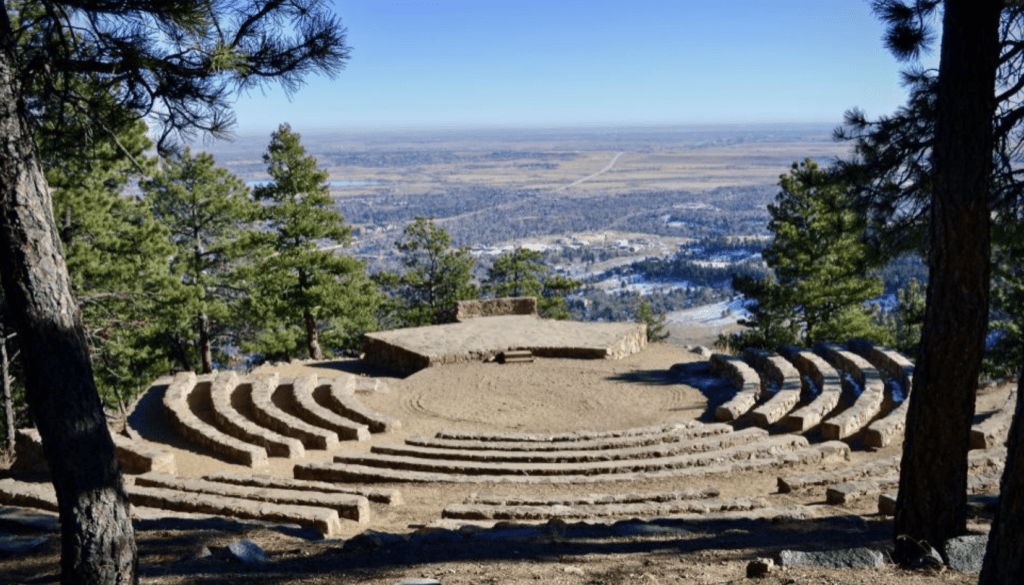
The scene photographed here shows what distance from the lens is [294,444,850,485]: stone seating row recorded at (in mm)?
12656

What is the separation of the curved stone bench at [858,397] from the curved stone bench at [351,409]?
8.75m

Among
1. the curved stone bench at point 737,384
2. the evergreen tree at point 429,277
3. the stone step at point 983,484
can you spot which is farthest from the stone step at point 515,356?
the evergreen tree at point 429,277

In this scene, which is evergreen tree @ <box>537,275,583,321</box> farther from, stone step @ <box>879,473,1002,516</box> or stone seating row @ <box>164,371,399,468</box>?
stone step @ <box>879,473,1002,516</box>

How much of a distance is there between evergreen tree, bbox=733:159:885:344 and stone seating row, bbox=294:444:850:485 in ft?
53.0

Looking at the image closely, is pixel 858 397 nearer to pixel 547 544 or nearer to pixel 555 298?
A: pixel 547 544

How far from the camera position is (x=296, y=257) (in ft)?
92.7

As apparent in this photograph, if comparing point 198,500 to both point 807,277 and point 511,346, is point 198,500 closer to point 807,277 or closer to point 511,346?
point 511,346

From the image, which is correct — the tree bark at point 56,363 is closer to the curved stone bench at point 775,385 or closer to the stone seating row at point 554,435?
the stone seating row at point 554,435

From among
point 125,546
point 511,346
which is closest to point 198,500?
point 125,546

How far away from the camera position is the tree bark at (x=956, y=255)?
256 inches

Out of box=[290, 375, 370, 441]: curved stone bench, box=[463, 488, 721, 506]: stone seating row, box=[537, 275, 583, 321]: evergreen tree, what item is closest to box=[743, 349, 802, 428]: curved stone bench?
box=[463, 488, 721, 506]: stone seating row

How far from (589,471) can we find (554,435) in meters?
2.46

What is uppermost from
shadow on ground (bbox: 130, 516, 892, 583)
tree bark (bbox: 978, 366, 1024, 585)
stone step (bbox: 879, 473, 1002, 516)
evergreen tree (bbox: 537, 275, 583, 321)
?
tree bark (bbox: 978, 366, 1024, 585)

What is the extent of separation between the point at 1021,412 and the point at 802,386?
14.7 meters
